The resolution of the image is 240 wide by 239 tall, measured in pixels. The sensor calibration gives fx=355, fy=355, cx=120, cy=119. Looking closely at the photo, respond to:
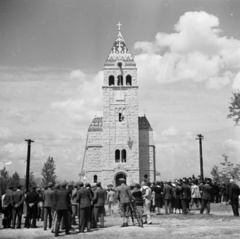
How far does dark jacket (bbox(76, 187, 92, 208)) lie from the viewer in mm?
12602

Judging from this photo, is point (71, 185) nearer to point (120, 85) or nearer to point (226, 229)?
point (226, 229)

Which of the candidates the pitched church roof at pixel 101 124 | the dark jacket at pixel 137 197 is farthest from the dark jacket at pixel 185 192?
the pitched church roof at pixel 101 124

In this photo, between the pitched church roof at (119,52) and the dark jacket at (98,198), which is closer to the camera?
the dark jacket at (98,198)

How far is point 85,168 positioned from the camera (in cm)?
5044

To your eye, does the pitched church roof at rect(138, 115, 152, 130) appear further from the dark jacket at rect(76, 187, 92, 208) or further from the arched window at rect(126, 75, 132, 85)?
the dark jacket at rect(76, 187, 92, 208)

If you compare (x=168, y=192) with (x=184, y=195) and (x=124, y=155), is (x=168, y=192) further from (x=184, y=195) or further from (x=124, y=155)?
(x=124, y=155)

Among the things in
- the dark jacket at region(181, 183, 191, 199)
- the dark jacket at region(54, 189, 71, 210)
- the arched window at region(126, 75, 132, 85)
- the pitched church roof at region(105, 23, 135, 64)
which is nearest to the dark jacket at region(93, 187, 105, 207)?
the dark jacket at region(54, 189, 71, 210)

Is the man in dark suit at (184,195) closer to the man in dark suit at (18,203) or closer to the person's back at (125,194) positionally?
the person's back at (125,194)

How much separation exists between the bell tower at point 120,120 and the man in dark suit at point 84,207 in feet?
115

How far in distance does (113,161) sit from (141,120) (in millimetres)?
7728

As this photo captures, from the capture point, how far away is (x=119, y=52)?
52.6 metres

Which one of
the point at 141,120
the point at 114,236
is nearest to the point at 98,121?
the point at 141,120

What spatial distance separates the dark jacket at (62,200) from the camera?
39.7ft

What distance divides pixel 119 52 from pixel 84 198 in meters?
41.9
